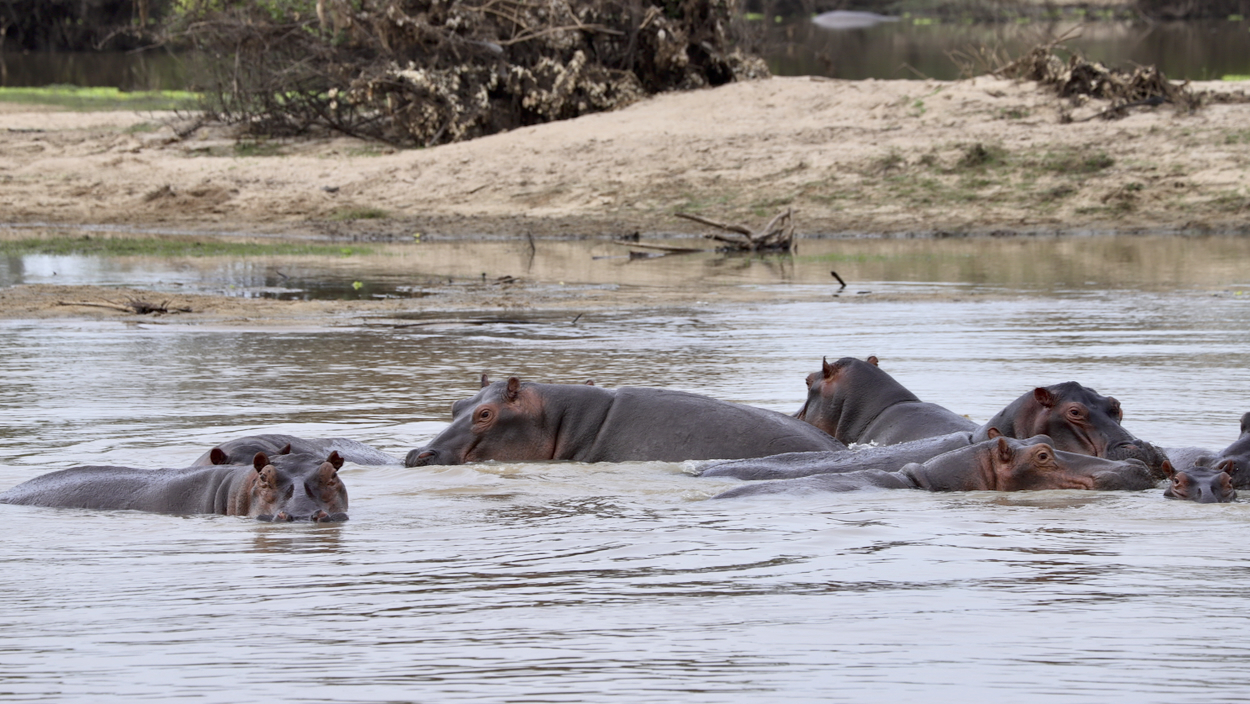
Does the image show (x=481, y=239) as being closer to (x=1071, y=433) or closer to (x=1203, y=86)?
(x=1203, y=86)

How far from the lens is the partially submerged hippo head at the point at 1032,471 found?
490cm

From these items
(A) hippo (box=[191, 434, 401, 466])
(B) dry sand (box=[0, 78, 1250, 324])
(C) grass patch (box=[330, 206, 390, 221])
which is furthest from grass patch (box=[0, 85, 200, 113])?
(A) hippo (box=[191, 434, 401, 466])

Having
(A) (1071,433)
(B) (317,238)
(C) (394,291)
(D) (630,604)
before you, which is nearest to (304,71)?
(B) (317,238)

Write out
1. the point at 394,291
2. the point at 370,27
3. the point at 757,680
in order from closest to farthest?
the point at 757,680 < the point at 394,291 < the point at 370,27

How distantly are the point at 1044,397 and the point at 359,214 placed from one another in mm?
13224

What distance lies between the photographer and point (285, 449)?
4.82 metres

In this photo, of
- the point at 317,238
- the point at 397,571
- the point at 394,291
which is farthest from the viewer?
the point at 317,238

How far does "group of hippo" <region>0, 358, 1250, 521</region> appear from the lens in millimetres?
4742

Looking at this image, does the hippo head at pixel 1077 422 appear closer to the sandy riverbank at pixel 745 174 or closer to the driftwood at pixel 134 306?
the driftwood at pixel 134 306

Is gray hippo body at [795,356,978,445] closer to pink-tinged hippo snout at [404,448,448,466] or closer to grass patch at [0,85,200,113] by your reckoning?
Answer: pink-tinged hippo snout at [404,448,448,466]

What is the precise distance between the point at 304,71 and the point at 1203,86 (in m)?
11.6

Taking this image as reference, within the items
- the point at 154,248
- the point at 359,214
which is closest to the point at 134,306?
the point at 154,248

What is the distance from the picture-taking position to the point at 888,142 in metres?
18.2

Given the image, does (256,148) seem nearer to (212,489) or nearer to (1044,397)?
(212,489)
